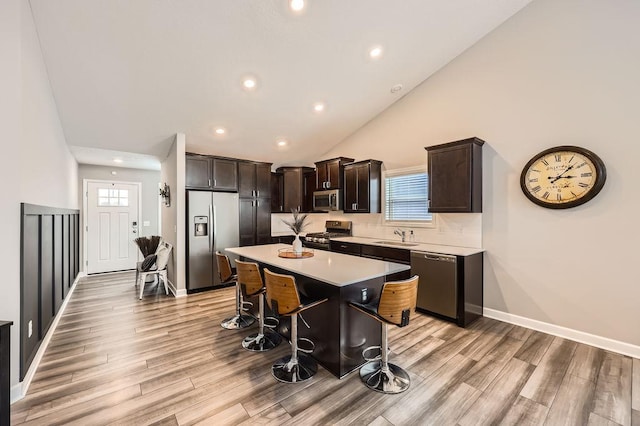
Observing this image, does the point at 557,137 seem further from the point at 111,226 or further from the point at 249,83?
the point at 111,226

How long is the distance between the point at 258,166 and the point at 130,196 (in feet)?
11.0

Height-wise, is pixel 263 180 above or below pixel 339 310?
above

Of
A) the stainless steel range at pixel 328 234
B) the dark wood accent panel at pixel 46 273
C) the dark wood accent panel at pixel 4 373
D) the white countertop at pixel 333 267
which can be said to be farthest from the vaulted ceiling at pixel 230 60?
the dark wood accent panel at pixel 4 373

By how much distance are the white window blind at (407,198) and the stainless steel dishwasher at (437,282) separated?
89cm

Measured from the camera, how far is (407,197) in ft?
15.2

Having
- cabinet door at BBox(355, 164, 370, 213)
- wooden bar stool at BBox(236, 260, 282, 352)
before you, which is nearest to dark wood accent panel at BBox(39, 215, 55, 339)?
wooden bar stool at BBox(236, 260, 282, 352)

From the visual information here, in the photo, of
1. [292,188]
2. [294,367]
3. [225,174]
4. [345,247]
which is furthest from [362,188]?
[294,367]

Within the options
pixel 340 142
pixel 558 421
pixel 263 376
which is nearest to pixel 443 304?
pixel 558 421

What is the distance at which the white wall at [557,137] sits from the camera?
2770 millimetres

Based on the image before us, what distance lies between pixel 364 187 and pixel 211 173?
9.10ft

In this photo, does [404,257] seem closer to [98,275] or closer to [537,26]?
[537,26]

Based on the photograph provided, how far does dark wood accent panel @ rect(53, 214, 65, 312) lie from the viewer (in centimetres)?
325

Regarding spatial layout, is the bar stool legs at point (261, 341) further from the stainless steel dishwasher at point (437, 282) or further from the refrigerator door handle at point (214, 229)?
the refrigerator door handle at point (214, 229)

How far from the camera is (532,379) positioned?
233 cm
